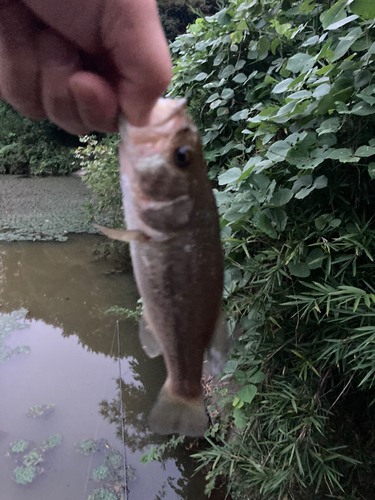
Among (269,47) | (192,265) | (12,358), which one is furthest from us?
(12,358)

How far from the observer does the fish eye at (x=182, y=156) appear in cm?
50

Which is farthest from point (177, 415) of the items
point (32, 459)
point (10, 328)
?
A: point (10, 328)

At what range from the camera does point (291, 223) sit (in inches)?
47.9

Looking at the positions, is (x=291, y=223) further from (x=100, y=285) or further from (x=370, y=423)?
(x=100, y=285)

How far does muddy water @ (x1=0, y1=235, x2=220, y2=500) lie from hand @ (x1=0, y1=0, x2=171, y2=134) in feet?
8.12

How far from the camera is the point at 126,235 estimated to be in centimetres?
51

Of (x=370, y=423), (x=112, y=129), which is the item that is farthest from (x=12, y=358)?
(x=112, y=129)

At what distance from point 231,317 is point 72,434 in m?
1.98

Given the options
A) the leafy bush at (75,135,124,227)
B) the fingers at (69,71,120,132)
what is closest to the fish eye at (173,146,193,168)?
the fingers at (69,71,120,132)

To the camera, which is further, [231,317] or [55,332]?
[55,332]

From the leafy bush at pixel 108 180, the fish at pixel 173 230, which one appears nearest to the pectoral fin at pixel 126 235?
the fish at pixel 173 230

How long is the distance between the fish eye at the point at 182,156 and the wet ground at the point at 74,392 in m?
2.41

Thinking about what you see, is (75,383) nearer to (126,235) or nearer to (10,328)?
(10,328)

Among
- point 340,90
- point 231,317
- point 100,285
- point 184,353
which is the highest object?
point 340,90
